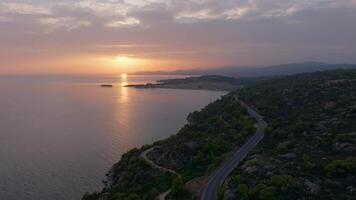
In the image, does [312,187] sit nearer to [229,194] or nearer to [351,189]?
[351,189]

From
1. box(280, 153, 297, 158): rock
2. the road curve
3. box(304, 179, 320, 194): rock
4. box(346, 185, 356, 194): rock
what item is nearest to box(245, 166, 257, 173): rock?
the road curve

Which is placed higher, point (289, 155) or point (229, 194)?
point (289, 155)

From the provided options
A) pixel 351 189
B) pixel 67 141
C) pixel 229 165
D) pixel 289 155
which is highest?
pixel 289 155

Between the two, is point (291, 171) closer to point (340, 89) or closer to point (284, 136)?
point (284, 136)

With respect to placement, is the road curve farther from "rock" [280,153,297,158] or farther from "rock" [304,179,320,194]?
"rock" [304,179,320,194]

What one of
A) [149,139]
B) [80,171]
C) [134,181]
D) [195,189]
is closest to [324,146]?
[195,189]

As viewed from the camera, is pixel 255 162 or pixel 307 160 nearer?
pixel 307 160

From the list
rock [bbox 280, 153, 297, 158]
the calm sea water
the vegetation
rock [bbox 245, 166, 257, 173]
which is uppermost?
rock [bbox 280, 153, 297, 158]

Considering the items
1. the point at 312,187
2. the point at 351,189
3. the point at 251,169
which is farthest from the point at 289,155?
the point at 351,189
